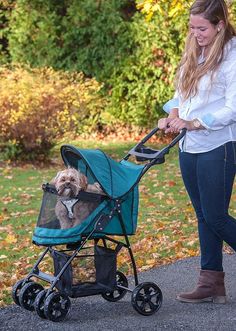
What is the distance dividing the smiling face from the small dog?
1144 mm

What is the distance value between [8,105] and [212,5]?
8.06 metres

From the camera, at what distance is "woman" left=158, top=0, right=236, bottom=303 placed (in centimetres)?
517

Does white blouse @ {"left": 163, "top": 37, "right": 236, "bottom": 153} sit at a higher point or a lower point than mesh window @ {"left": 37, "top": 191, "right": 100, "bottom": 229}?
higher

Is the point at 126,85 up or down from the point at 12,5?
down

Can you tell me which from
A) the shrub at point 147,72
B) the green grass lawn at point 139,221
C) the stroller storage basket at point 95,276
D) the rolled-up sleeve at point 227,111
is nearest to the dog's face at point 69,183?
the stroller storage basket at point 95,276

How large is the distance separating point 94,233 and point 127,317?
0.59 metres

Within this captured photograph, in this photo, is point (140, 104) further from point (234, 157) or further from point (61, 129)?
point (234, 157)

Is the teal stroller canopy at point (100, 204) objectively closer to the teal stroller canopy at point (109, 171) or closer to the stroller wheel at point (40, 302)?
the teal stroller canopy at point (109, 171)

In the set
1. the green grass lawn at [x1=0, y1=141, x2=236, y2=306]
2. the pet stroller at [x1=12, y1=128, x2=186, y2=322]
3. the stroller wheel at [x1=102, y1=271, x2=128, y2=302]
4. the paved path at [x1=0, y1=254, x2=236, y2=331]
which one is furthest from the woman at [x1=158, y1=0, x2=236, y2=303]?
the green grass lawn at [x1=0, y1=141, x2=236, y2=306]

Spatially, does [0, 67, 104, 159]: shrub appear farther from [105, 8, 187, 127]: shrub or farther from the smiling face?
the smiling face

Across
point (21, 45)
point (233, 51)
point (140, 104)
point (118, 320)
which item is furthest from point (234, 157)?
point (21, 45)

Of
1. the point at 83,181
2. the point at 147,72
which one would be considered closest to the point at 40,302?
the point at 83,181

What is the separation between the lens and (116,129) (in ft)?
56.4

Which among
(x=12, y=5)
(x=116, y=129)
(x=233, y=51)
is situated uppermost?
(x=233, y=51)
